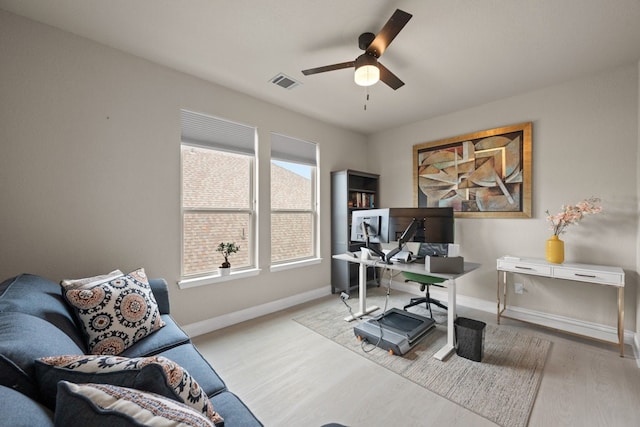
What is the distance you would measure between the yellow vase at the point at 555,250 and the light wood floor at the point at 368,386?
31.1 inches

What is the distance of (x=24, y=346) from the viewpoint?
2.87 ft

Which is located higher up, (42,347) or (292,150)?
(292,150)

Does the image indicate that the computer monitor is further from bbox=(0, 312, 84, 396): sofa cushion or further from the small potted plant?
bbox=(0, 312, 84, 396): sofa cushion

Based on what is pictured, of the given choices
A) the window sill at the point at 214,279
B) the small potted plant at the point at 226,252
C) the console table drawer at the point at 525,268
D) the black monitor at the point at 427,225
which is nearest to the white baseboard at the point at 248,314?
the window sill at the point at 214,279

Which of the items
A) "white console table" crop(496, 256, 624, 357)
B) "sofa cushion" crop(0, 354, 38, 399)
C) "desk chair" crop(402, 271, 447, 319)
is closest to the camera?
"sofa cushion" crop(0, 354, 38, 399)

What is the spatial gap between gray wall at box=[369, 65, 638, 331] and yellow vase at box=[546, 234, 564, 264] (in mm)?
274

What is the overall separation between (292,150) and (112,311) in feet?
8.90

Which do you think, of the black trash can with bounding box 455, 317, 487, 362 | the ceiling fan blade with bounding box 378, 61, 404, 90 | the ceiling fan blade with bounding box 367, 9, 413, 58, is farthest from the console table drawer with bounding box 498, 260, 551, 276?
the ceiling fan blade with bounding box 367, 9, 413, 58

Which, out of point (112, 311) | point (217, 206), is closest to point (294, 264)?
point (217, 206)

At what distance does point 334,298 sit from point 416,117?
300 cm

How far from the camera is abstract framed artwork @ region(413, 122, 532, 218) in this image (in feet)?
10.3

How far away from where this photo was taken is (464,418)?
164 centimetres

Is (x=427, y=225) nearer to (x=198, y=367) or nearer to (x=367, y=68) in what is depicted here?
(x=367, y=68)

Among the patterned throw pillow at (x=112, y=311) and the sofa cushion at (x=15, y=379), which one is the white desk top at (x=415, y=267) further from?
the sofa cushion at (x=15, y=379)
